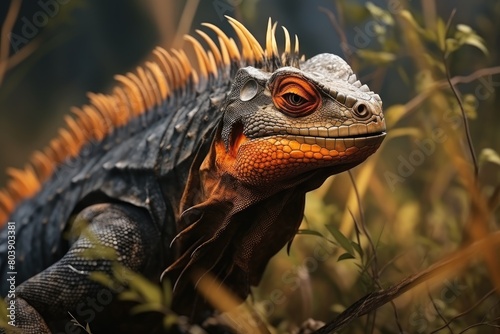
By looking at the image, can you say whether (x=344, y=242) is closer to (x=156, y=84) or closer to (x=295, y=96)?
(x=295, y=96)

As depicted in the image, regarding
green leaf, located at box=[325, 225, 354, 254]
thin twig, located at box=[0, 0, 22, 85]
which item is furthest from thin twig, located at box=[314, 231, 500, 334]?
thin twig, located at box=[0, 0, 22, 85]

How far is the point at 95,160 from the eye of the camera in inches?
98.5

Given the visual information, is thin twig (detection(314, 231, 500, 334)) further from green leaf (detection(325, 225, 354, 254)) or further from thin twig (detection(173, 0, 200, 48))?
thin twig (detection(173, 0, 200, 48))

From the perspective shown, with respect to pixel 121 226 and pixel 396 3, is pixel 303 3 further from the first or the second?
pixel 121 226

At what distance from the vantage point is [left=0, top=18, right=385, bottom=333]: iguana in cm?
180

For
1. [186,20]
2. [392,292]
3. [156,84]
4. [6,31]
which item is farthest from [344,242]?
[6,31]

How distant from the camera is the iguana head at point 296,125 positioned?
5.71 ft

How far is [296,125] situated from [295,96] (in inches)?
3.6

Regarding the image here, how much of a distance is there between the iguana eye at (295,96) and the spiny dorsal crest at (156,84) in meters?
0.22

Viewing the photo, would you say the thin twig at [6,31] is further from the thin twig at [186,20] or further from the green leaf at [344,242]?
the green leaf at [344,242]

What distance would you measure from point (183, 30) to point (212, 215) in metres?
1.85

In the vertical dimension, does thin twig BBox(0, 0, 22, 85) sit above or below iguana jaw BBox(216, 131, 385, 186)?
above

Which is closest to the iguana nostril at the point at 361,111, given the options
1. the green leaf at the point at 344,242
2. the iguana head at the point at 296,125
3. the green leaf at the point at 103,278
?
the iguana head at the point at 296,125

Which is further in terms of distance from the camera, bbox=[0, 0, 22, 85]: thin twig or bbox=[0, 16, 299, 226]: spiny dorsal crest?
bbox=[0, 0, 22, 85]: thin twig
